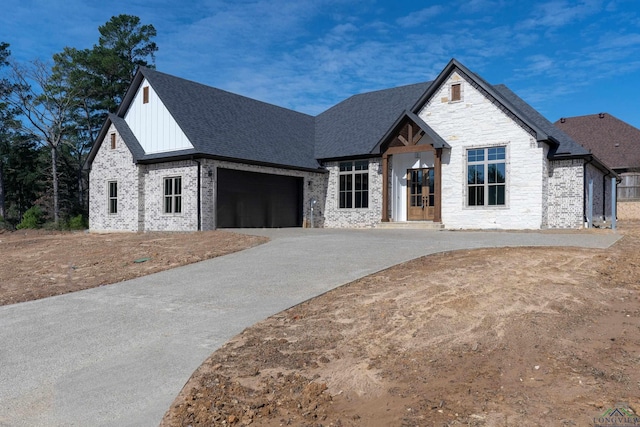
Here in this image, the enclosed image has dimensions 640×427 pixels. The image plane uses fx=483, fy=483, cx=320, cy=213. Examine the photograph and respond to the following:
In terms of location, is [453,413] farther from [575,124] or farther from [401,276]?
[575,124]

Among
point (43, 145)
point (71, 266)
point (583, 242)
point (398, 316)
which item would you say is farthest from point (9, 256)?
point (43, 145)

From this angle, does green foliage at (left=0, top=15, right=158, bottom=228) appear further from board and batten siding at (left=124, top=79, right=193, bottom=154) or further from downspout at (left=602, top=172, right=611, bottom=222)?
downspout at (left=602, top=172, right=611, bottom=222)

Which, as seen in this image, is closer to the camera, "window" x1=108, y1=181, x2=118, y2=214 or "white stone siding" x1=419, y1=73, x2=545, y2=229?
"white stone siding" x1=419, y1=73, x2=545, y2=229

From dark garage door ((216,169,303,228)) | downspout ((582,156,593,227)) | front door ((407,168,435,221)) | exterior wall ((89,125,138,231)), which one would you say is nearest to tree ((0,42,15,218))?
exterior wall ((89,125,138,231))

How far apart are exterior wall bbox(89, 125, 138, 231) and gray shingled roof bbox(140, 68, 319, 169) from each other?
3420 mm

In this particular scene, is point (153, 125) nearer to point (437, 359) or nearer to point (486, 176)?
point (486, 176)

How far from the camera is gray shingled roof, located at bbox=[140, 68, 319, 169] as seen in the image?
65.8 feet

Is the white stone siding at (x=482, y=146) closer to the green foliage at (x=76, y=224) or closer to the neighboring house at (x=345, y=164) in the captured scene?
the neighboring house at (x=345, y=164)

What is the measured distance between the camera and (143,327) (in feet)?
22.4

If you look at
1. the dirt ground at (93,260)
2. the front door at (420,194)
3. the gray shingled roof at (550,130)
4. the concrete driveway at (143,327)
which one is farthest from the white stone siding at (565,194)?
the dirt ground at (93,260)

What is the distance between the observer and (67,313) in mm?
7832

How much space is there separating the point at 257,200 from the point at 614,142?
2821cm

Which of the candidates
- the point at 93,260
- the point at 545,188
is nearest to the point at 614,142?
the point at 545,188

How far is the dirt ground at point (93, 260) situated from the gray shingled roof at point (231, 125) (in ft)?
15.5
